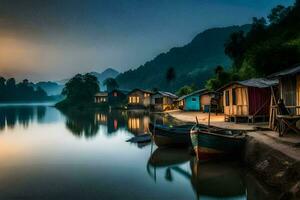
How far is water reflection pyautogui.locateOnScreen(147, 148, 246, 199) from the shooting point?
11701mm

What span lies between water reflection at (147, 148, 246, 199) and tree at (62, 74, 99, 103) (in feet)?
260

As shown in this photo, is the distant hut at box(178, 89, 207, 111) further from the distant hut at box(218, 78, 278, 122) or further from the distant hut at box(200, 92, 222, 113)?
the distant hut at box(218, 78, 278, 122)

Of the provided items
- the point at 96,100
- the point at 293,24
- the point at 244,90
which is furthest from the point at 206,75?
the point at 244,90

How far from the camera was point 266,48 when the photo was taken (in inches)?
1278

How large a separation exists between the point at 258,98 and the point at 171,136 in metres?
8.19

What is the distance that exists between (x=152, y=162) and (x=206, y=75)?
121 meters

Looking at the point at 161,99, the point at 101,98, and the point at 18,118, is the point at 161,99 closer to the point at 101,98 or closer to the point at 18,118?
the point at 18,118

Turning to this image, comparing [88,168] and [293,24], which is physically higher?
[293,24]

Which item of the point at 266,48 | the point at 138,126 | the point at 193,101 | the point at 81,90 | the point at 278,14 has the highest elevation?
the point at 278,14

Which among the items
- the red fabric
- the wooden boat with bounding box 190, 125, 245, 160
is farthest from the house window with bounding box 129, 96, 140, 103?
the wooden boat with bounding box 190, 125, 245, 160

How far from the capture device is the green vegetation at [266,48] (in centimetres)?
3131

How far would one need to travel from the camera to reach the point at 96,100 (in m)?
93.5

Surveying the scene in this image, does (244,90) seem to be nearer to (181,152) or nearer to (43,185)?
(181,152)

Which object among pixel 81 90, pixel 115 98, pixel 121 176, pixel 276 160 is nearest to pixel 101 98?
pixel 115 98
